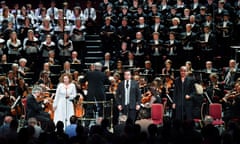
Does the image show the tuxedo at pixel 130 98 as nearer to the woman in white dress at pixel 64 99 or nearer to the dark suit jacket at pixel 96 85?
the dark suit jacket at pixel 96 85

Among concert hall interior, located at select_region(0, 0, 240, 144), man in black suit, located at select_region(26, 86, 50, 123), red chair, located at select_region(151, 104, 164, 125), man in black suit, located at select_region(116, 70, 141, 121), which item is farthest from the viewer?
concert hall interior, located at select_region(0, 0, 240, 144)

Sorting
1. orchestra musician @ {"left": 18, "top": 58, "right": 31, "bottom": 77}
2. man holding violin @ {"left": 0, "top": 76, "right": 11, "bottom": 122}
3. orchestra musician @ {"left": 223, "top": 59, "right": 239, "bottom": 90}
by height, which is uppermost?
orchestra musician @ {"left": 18, "top": 58, "right": 31, "bottom": 77}

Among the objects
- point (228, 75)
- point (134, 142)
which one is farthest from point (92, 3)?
point (134, 142)

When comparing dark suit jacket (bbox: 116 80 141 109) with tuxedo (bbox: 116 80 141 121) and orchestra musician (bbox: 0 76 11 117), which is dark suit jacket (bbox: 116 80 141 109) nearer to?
tuxedo (bbox: 116 80 141 121)

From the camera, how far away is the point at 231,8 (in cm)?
2089

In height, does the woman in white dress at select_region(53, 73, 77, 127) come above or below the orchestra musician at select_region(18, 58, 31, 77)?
below

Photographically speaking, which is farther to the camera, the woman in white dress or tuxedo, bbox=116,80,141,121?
the woman in white dress

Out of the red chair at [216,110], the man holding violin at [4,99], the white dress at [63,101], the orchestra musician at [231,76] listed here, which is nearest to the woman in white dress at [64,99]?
the white dress at [63,101]

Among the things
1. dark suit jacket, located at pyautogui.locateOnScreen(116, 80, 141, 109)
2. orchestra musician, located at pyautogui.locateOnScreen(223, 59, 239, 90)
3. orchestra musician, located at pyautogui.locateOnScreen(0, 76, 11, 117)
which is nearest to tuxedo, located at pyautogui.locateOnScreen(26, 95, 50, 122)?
orchestra musician, located at pyautogui.locateOnScreen(0, 76, 11, 117)

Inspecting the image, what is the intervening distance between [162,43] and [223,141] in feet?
34.2

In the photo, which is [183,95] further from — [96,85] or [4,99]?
[4,99]

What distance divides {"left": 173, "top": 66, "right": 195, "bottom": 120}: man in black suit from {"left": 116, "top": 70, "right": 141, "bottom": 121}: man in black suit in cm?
93

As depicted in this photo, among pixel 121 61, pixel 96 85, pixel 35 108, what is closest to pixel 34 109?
pixel 35 108

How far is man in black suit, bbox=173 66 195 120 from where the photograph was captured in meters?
14.5
